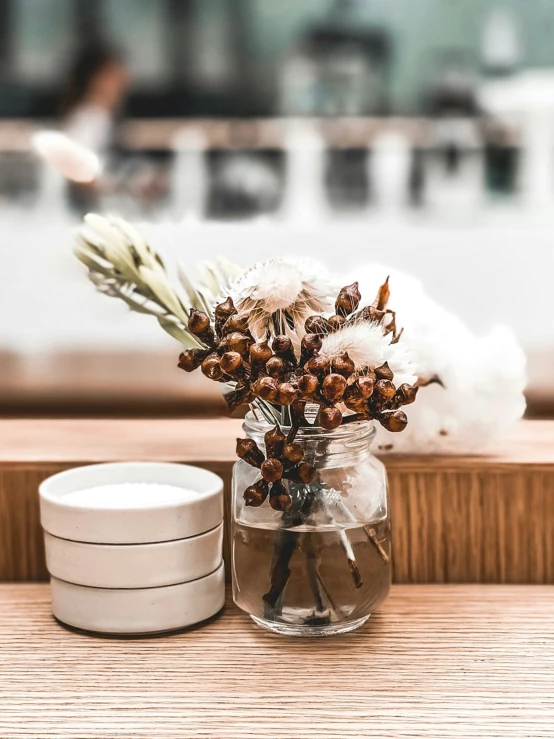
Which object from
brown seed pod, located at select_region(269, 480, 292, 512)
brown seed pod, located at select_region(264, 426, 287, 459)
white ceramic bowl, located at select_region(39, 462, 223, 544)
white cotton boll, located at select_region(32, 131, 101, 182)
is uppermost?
white cotton boll, located at select_region(32, 131, 101, 182)

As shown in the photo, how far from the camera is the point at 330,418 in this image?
0.68 meters

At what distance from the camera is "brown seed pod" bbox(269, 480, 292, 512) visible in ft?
2.35

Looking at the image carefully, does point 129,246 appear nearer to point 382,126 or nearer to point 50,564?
point 50,564

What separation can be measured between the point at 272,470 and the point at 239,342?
0.10 metres

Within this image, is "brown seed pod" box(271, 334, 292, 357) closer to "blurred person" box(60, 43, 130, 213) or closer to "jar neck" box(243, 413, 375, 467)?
"jar neck" box(243, 413, 375, 467)

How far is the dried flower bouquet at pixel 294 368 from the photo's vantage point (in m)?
0.69

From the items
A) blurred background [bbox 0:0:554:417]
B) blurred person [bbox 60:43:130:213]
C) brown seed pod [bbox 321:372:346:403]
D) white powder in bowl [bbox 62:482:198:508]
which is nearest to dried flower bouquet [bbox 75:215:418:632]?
brown seed pod [bbox 321:372:346:403]

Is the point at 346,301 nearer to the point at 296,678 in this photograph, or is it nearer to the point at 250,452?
the point at 250,452

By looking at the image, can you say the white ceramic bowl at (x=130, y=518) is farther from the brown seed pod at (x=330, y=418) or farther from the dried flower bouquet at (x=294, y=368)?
the brown seed pod at (x=330, y=418)

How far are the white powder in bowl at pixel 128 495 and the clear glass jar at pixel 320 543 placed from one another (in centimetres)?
8

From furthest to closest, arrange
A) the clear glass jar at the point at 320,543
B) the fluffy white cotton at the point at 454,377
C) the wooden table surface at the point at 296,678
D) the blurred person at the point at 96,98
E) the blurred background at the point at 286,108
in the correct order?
1. the blurred person at the point at 96,98
2. the blurred background at the point at 286,108
3. the fluffy white cotton at the point at 454,377
4. the clear glass jar at the point at 320,543
5. the wooden table surface at the point at 296,678

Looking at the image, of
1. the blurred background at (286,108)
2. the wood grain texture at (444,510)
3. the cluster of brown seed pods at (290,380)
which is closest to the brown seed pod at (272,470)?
the cluster of brown seed pods at (290,380)

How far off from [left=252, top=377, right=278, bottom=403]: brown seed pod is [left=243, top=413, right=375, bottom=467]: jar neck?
0.07 m

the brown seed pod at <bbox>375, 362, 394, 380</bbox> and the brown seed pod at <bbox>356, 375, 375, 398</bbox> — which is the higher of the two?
the brown seed pod at <bbox>375, 362, 394, 380</bbox>
